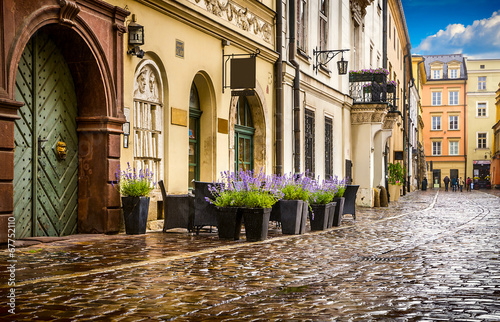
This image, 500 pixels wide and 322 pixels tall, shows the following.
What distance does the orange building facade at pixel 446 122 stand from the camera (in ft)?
293

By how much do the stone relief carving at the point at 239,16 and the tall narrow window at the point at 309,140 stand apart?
12.4 feet

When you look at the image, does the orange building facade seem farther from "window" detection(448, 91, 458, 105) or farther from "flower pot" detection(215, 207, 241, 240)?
"flower pot" detection(215, 207, 241, 240)

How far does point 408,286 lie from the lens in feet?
20.8

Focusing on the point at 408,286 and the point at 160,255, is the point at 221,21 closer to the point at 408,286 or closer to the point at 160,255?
the point at 160,255

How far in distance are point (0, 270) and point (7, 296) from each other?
1.33m

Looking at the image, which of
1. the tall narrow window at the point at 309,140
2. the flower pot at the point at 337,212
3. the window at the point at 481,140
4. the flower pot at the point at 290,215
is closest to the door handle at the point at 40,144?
the flower pot at the point at 290,215

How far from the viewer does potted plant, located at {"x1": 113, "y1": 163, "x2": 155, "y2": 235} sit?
35.2 ft

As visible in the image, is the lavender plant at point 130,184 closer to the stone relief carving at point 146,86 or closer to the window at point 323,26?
the stone relief carving at point 146,86

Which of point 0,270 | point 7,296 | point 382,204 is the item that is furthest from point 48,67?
point 382,204

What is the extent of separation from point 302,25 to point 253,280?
14679 mm

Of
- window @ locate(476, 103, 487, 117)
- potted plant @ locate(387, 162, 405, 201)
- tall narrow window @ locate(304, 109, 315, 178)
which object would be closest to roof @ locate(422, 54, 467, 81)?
window @ locate(476, 103, 487, 117)

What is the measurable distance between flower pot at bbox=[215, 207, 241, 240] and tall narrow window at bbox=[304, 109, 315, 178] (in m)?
9.81

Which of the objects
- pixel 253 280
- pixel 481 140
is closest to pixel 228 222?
pixel 253 280

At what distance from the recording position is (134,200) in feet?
35.1
